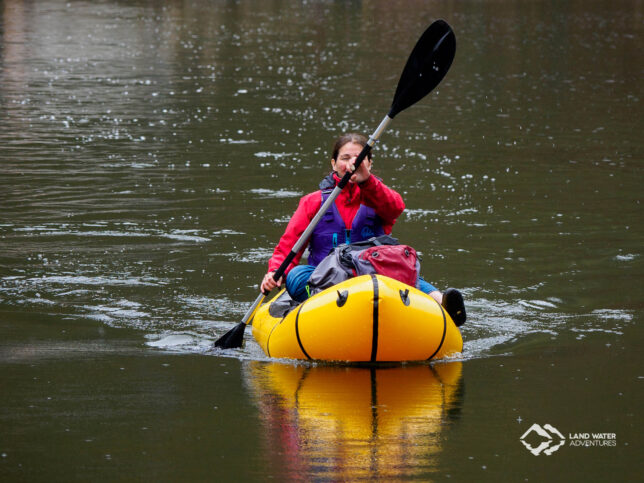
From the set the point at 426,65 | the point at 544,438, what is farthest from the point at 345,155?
the point at 544,438

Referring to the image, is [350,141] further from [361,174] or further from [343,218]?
[343,218]

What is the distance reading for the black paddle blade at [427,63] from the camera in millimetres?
6980

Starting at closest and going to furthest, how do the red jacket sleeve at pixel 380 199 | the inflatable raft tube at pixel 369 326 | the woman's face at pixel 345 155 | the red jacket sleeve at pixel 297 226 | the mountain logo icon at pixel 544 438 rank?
1. the mountain logo icon at pixel 544 438
2. the inflatable raft tube at pixel 369 326
3. the red jacket sleeve at pixel 380 199
4. the woman's face at pixel 345 155
5. the red jacket sleeve at pixel 297 226

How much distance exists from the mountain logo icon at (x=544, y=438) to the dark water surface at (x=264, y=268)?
23 mm

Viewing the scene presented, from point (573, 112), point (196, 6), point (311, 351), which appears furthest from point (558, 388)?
point (196, 6)

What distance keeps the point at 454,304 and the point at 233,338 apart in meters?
1.36

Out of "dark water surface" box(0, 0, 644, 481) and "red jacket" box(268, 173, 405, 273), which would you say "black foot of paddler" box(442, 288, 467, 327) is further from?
"red jacket" box(268, 173, 405, 273)

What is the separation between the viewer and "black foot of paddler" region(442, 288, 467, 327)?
6.18 meters

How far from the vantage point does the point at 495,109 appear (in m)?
17.6

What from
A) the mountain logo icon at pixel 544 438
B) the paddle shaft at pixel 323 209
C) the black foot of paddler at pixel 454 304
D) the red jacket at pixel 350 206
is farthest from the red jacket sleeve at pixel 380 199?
the mountain logo icon at pixel 544 438

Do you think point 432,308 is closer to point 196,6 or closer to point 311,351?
point 311,351

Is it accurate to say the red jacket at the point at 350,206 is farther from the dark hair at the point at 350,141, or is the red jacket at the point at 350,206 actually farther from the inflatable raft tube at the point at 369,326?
the inflatable raft tube at the point at 369,326

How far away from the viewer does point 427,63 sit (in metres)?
7.01

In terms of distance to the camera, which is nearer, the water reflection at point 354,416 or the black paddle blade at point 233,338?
the water reflection at point 354,416
